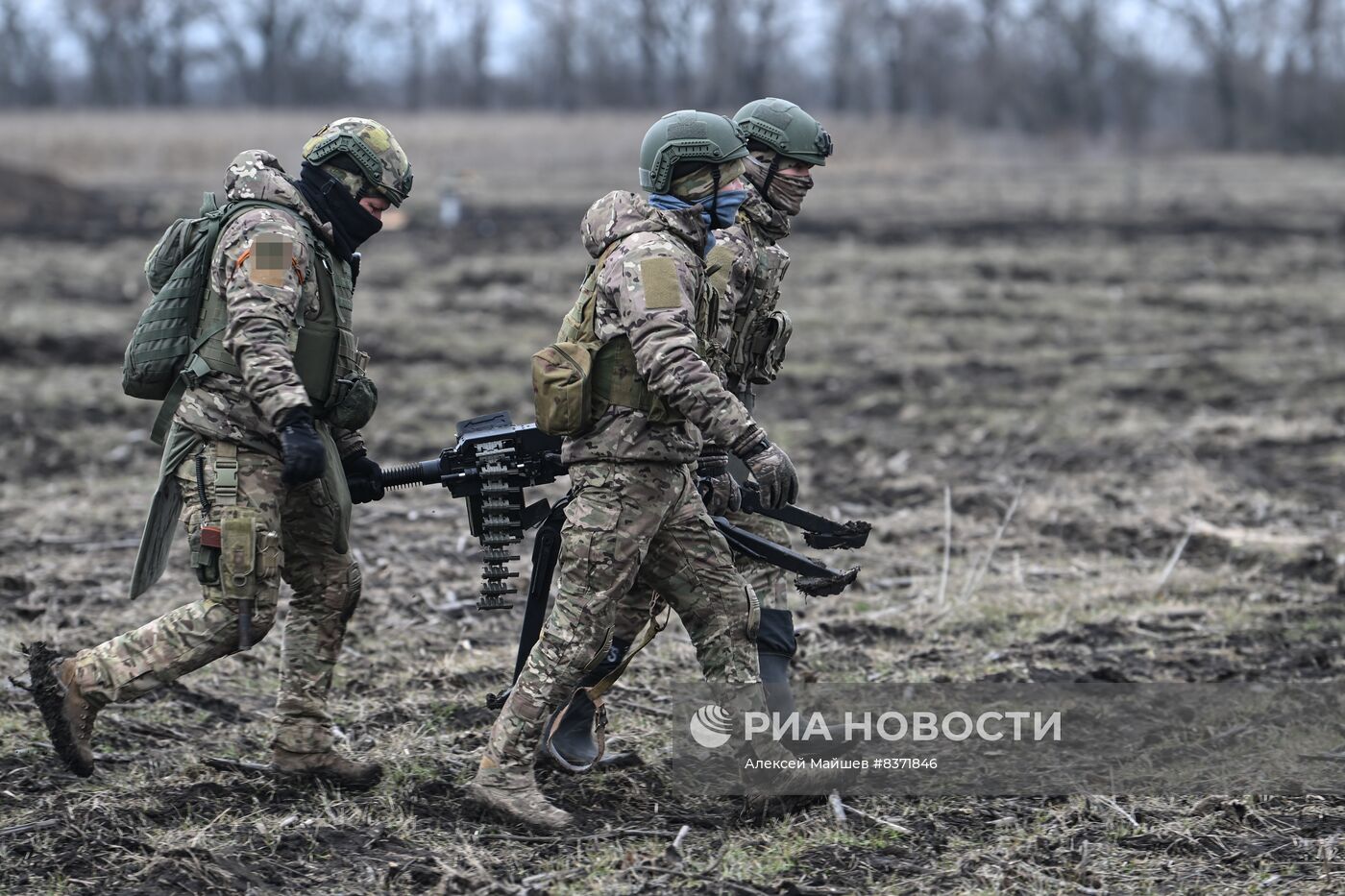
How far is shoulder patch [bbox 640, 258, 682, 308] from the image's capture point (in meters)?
4.57

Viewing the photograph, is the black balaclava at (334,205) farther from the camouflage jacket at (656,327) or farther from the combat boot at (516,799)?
the combat boot at (516,799)

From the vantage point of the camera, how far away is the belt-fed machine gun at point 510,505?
16.9 ft

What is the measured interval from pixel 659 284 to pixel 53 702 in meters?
2.33

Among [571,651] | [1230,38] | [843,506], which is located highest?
[1230,38]

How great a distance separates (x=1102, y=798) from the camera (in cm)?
516

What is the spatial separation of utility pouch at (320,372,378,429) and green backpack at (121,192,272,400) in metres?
0.47

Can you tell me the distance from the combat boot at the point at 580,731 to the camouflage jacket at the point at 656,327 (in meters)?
0.98

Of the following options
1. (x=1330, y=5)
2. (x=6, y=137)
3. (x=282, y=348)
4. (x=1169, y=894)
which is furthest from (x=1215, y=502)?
(x=1330, y=5)

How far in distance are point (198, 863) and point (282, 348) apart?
1553mm

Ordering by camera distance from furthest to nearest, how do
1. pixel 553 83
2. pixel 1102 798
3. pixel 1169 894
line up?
pixel 553 83
pixel 1102 798
pixel 1169 894

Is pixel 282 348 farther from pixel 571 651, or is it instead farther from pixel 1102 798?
pixel 1102 798

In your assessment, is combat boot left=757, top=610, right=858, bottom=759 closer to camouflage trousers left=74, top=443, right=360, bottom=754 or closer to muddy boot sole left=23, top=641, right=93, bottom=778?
camouflage trousers left=74, top=443, right=360, bottom=754

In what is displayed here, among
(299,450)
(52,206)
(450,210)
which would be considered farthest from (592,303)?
(52,206)

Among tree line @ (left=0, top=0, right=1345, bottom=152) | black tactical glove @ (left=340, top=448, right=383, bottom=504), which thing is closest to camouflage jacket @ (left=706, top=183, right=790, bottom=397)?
black tactical glove @ (left=340, top=448, right=383, bottom=504)
